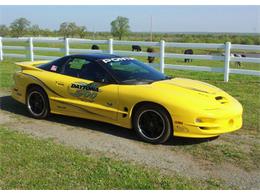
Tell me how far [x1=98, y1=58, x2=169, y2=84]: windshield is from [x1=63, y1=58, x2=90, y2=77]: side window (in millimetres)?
398

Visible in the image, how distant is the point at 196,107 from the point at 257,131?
169 centimetres

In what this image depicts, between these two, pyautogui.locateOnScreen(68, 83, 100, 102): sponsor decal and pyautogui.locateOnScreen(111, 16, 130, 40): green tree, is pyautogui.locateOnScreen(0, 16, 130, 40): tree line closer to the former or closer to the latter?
pyautogui.locateOnScreen(111, 16, 130, 40): green tree

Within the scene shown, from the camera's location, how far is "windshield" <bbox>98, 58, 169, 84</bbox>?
21.9ft

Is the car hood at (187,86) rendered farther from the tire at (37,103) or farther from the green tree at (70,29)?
the green tree at (70,29)

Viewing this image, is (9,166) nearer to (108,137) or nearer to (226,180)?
(108,137)

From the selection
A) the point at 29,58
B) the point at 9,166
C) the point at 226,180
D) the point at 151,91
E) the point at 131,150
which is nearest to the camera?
the point at 226,180

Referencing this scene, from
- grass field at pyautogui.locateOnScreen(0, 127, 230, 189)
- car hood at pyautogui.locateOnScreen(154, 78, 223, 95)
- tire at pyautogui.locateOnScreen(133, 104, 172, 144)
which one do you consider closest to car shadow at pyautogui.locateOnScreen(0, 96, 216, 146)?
tire at pyautogui.locateOnScreen(133, 104, 172, 144)

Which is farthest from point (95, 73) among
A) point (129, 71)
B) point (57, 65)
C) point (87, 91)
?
point (57, 65)

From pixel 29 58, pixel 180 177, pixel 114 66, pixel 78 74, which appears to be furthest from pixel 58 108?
pixel 29 58

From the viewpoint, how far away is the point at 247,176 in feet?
15.8

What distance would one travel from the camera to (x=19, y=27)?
67125 millimetres

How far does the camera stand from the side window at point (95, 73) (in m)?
6.73

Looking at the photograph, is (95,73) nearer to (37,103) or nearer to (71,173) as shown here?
(37,103)

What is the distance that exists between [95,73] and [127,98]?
3.14 ft
